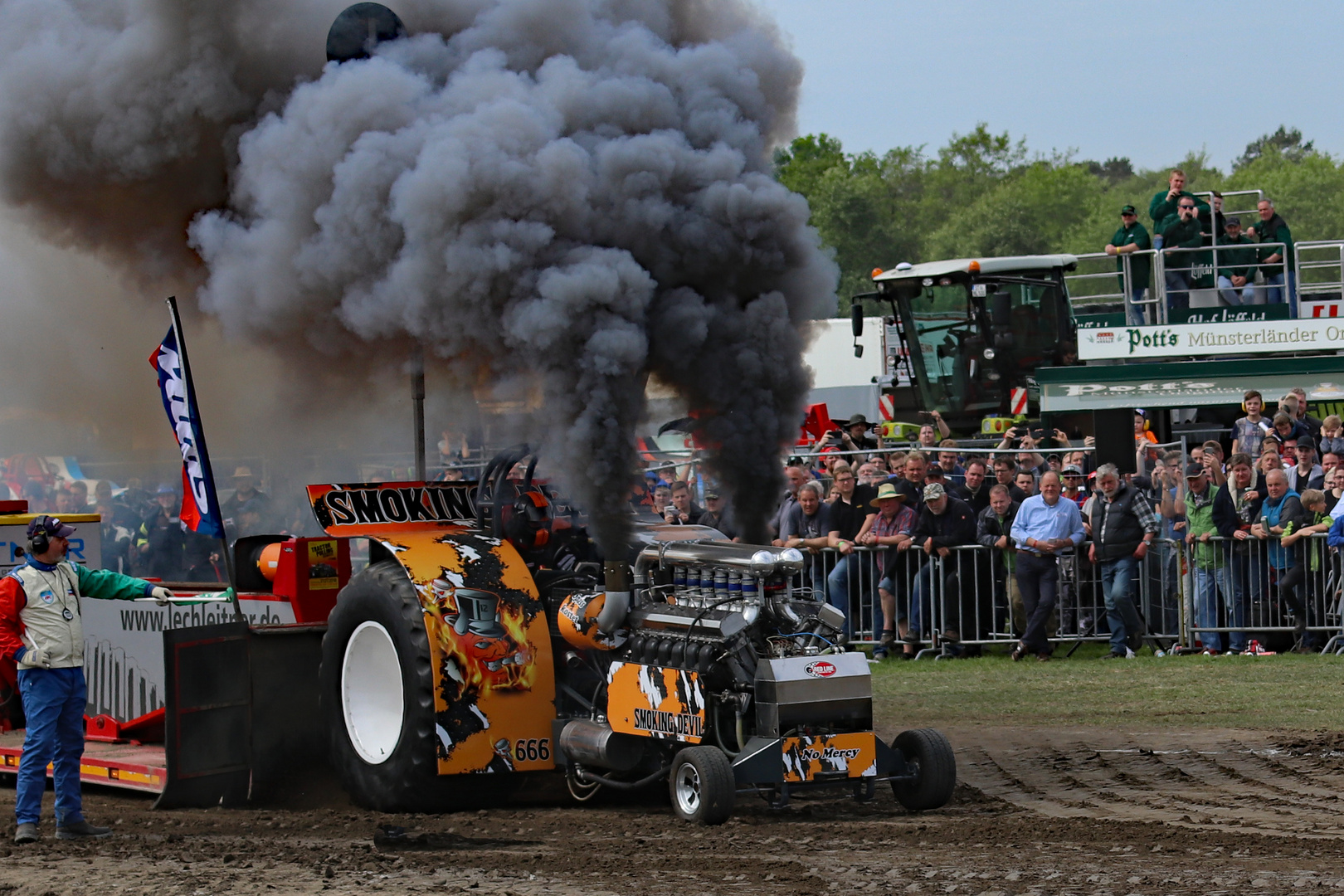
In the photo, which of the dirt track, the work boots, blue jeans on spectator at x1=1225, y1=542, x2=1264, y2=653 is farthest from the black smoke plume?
blue jeans on spectator at x1=1225, y1=542, x2=1264, y2=653

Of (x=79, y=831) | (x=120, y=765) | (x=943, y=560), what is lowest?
(x=79, y=831)

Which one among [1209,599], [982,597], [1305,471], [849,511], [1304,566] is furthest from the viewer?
[849,511]

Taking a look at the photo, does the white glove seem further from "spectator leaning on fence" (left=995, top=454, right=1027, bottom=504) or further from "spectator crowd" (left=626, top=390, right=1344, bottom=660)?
"spectator leaning on fence" (left=995, top=454, right=1027, bottom=504)

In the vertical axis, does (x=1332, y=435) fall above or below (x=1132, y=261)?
below

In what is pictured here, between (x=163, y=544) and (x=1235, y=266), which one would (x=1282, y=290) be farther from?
(x=163, y=544)

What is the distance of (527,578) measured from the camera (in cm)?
736

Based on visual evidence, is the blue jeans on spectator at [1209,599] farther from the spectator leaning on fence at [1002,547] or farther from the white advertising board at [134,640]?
the white advertising board at [134,640]

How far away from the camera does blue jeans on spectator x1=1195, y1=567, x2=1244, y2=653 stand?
492 inches

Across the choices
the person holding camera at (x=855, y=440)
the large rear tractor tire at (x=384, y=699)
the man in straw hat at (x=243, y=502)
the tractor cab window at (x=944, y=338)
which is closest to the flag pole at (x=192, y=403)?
the large rear tractor tire at (x=384, y=699)

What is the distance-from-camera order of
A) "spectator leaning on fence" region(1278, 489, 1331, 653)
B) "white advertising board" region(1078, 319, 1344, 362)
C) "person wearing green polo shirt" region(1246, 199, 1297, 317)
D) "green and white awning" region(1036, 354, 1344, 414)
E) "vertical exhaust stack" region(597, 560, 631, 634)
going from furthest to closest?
"person wearing green polo shirt" region(1246, 199, 1297, 317) < "white advertising board" region(1078, 319, 1344, 362) < "green and white awning" region(1036, 354, 1344, 414) < "spectator leaning on fence" region(1278, 489, 1331, 653) < "vertical exhaust stack" region(597, 560, 631, 634)

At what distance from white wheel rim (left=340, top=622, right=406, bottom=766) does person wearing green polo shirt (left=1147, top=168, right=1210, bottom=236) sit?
43.2 feet

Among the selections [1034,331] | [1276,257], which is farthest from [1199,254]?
[1034,331]

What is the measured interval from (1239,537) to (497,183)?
745cm

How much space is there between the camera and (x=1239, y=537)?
12344 mm
